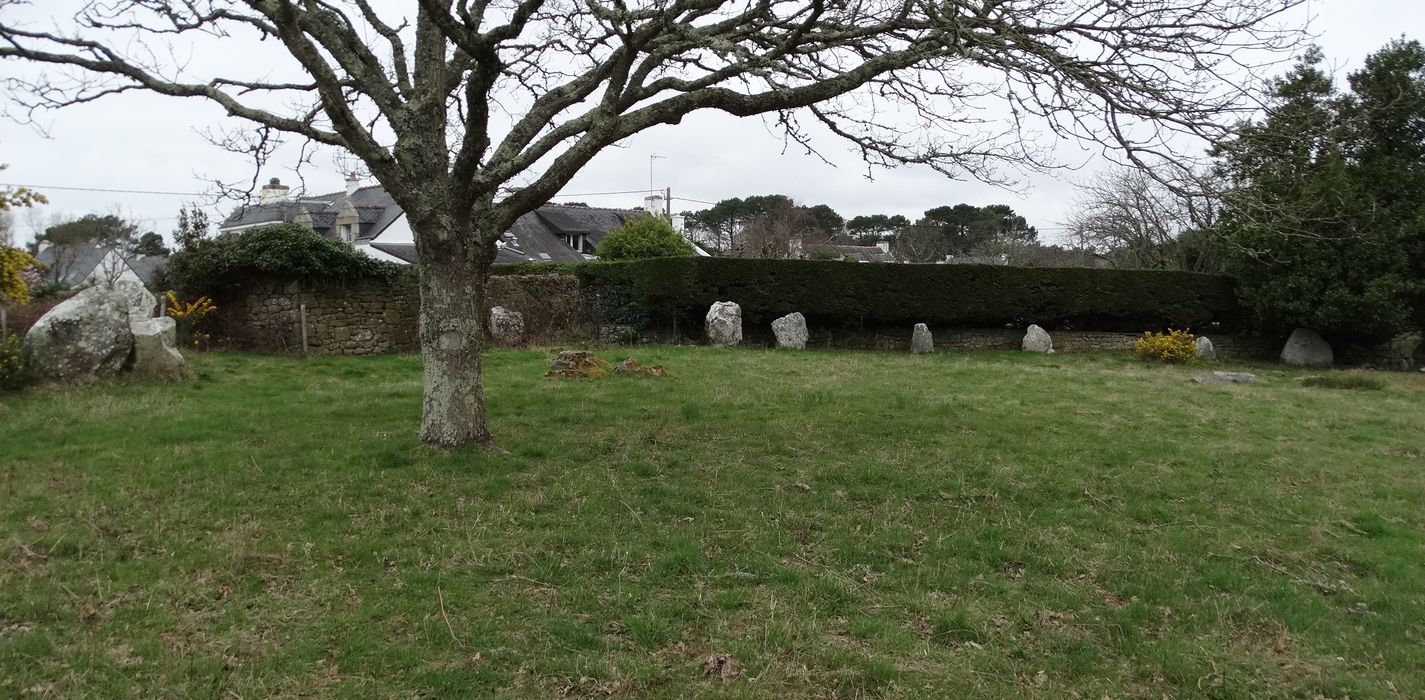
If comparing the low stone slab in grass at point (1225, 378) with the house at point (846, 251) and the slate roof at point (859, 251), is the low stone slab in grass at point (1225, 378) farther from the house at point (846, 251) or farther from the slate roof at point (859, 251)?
the slate roof at point (859, 251)

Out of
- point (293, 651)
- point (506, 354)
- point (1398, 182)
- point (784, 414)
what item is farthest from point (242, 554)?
point (1398, 182)

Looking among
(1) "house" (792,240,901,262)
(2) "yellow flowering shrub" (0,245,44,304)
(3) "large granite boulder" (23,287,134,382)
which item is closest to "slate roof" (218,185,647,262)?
(1) "house" (792,240,901,262)

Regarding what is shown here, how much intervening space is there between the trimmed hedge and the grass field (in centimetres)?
899

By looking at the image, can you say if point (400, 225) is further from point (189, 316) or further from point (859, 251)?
point (859, 251)

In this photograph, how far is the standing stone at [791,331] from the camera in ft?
59.5

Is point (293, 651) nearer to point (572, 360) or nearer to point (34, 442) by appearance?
point (34, 442)

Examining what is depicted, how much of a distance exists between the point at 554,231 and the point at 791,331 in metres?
26.2

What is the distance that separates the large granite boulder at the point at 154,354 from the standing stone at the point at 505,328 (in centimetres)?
665

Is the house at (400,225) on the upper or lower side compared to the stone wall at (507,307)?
upper

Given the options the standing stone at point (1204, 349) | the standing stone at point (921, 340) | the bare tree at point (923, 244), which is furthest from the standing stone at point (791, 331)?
the bare tree at point (923, 244)

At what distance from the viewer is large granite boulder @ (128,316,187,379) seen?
1045 centimetres

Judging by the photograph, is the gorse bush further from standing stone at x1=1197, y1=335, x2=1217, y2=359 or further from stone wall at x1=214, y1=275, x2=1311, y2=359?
standing stone at x1=1197, y1=335, x2=1217, y2=359

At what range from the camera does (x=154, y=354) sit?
10.5 m

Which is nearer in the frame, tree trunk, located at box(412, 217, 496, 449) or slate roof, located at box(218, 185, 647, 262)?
tree trunk, located at box(412, 217, 496, 449)
